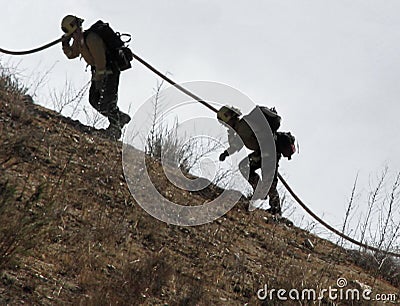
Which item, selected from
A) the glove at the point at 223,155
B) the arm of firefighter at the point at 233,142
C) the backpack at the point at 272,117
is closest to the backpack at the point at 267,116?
the backpack at the point at 272,117

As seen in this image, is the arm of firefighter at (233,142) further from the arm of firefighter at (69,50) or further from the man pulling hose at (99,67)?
the arm of firefighter at (69,50)

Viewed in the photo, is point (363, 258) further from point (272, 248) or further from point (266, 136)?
point (266, 136)

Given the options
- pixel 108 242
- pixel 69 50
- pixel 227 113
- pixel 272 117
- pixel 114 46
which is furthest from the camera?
pixel 69 50

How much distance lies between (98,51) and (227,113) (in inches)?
66.0

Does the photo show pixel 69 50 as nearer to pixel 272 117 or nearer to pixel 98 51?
pixel 98 51

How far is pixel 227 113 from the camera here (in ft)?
28.5

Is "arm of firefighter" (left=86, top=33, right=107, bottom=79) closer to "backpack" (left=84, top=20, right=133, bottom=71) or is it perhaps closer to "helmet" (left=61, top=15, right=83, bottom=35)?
"backpack" (left=84, top=20, right=133, bottom=71)

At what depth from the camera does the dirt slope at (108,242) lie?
4484mm

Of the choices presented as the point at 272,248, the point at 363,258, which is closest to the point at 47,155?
the point at 272,248

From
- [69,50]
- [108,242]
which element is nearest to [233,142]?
[69,50]

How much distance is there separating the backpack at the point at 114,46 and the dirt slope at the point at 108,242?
0.93 metres

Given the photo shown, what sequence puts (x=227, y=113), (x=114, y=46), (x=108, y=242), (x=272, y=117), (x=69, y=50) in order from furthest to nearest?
(x=69, y=50), (x=114, y=46), (x=227, y=113), (x=272, y=117), (x=108, y=242)

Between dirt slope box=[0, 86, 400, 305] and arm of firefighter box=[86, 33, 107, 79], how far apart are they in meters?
0.74

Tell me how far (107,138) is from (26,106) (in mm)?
1006
